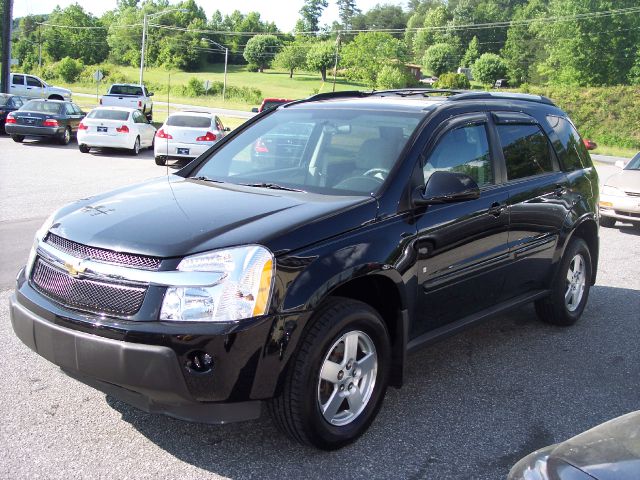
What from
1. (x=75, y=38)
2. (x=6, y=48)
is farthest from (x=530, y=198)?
(x=75, y=38)

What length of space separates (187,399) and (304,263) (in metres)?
0.84

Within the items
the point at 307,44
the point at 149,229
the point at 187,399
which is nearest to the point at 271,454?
the point at 187,399

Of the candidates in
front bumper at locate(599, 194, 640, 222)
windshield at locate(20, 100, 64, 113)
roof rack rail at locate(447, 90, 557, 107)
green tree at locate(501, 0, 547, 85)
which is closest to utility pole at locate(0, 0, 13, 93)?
windshield at locate(20, 100, 64, 113)

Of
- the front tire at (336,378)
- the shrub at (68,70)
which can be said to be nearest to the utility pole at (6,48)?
the front tire at (336,378)

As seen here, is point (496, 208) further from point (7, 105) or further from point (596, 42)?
point (596, 42)

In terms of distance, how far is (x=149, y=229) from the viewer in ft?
11.1

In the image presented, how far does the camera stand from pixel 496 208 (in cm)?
468

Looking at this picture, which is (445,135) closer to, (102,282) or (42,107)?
(102,282)

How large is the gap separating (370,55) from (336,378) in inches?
3612

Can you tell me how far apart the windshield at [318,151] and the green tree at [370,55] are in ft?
286

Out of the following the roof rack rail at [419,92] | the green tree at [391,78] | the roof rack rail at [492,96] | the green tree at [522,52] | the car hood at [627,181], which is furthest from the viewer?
the green tree at [522,52]

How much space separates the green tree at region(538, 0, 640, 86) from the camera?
74062 millimetres

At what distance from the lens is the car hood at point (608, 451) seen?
1.94 m

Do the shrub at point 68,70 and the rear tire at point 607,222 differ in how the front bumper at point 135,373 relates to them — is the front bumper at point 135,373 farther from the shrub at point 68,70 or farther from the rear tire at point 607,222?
the shrub at point 68,70
